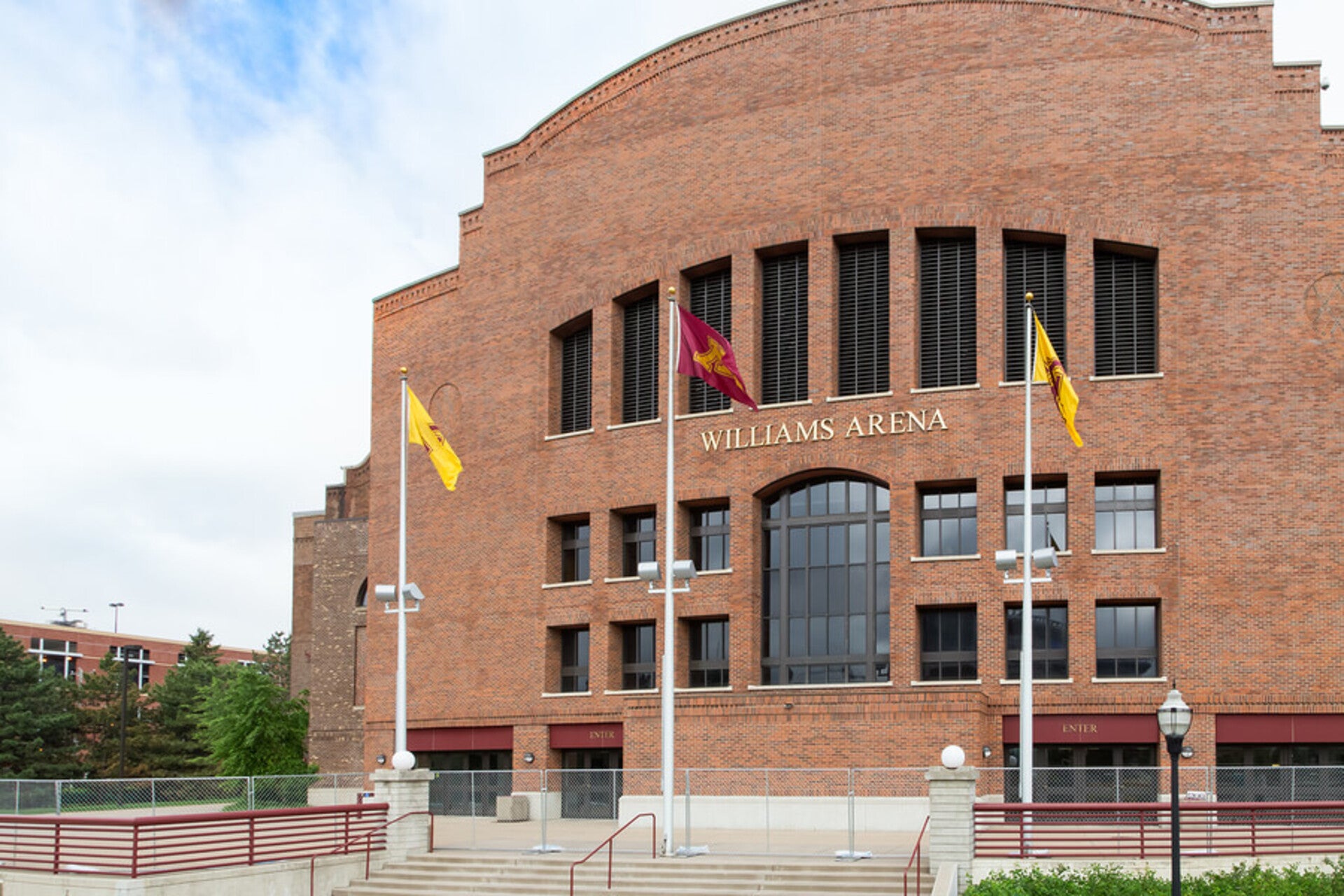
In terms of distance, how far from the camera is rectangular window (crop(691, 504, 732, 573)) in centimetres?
4609

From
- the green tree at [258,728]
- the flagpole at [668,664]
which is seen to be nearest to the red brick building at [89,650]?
the green tree at [258,728]

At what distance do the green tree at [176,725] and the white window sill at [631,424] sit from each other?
54.0m

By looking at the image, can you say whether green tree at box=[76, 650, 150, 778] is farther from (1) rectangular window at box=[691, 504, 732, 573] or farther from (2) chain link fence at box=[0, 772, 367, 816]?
(1) rectangular window at box=[691, 504, 732, 573]

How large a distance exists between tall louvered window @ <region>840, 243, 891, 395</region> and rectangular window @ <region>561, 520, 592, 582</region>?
9.95 metres

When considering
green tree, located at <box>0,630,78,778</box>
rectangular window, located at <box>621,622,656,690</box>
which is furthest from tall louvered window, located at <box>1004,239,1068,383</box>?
green tree, located at <box>0,630,78,778</box>

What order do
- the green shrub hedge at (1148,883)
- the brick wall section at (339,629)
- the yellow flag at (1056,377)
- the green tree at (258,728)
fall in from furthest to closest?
the green tree at (258,728) < the brick wall section at (339,629) < the yellow flag at (1056,377) < the green shrub hedge at (1148,883)

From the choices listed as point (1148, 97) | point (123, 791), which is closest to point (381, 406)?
point (123, 791)

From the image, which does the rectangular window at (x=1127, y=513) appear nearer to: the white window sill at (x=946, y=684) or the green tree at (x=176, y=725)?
the white window sill at (x=946, y=684)

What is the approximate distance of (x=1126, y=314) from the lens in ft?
138

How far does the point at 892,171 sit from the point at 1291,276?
11080 millimetres

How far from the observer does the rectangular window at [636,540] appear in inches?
1860

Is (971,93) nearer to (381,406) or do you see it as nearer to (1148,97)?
(1148,97)

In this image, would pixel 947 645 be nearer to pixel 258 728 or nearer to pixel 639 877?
pixel 639 877

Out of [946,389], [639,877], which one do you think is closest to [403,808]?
[639,877]
